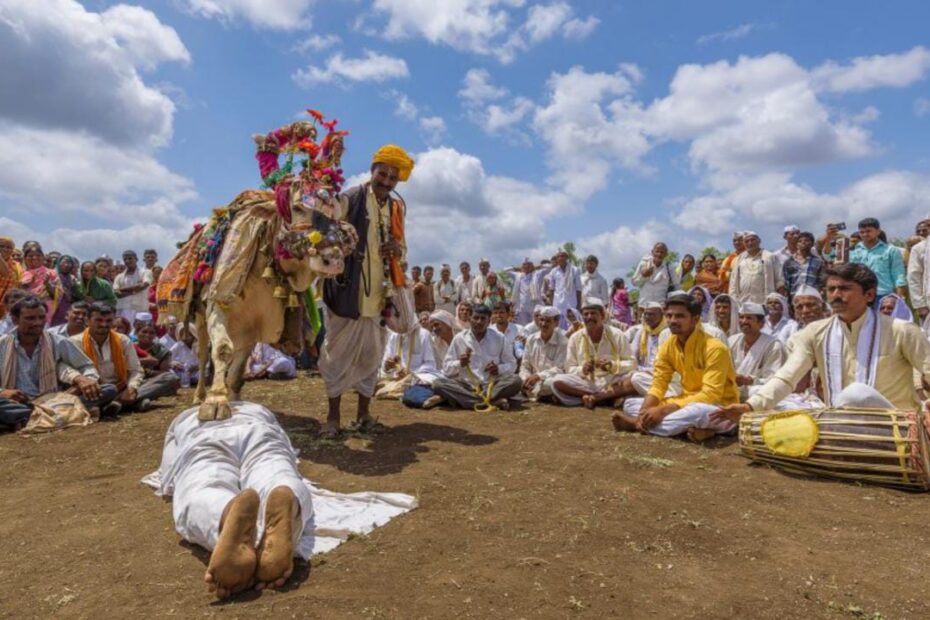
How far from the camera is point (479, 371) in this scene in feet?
27.9

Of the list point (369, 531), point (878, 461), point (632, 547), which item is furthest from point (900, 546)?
point (369, 531)

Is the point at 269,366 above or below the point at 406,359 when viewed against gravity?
below

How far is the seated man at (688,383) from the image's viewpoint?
5949 millimetres

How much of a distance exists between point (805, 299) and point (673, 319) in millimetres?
2017

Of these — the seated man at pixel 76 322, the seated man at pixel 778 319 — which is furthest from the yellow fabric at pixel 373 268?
the seated man at pixel 778 319

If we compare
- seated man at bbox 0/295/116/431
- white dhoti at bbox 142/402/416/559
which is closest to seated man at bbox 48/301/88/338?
seated man at bbox 0/295/116/431

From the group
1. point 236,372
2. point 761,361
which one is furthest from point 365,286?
point 761,361

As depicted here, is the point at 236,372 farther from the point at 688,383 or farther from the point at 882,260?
the point at 882,260

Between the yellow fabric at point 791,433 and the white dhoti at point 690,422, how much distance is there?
824mm

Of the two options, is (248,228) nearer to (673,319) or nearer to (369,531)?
(369,531)

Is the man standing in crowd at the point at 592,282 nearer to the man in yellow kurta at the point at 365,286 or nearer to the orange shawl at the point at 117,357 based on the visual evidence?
the man in yellow kurta at the point at 365,286

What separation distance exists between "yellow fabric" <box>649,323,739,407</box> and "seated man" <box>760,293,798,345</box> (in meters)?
2.44

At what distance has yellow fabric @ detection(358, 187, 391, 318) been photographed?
19.7ft

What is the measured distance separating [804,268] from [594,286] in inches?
172
